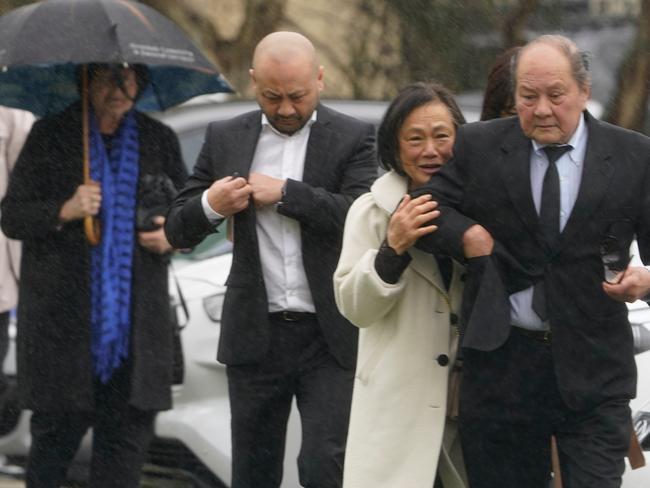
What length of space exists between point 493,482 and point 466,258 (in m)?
0.66

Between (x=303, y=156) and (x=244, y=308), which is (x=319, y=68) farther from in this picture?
(x=244, y=308)

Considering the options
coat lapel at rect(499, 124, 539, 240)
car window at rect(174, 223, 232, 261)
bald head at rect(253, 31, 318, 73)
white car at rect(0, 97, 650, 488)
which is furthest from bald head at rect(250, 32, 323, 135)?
car window at rect(174, 223, 232, 261)

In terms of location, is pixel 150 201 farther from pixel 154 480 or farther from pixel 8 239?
pixel 154 480

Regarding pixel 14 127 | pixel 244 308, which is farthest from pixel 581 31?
pixel 244 308

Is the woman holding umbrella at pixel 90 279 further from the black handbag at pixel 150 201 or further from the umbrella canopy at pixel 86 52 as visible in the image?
the umbrella canopy at pixel 86 52

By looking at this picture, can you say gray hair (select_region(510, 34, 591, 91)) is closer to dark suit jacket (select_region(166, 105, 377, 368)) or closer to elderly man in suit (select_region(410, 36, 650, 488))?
elderly man in suit (select_region(410, 36, 650, 488))

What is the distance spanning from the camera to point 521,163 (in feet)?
15.6

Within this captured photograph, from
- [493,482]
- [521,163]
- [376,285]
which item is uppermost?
[521,163]

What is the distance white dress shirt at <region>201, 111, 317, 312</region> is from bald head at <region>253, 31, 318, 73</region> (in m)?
0.24

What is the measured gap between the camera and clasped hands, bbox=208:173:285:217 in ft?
18.2

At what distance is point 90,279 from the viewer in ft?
20.9

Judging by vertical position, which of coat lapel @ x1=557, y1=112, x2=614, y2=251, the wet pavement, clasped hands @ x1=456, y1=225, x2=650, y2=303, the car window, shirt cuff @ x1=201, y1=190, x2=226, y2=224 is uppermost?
coat lapel @ x1=557, y1=112, x2=614, y2=251

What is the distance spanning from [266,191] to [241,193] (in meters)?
0.10

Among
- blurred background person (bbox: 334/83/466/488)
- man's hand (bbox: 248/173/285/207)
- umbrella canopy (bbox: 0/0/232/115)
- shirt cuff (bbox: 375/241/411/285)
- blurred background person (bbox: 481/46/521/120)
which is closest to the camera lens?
shirt cuff (bbox: 375/241/411/285)
